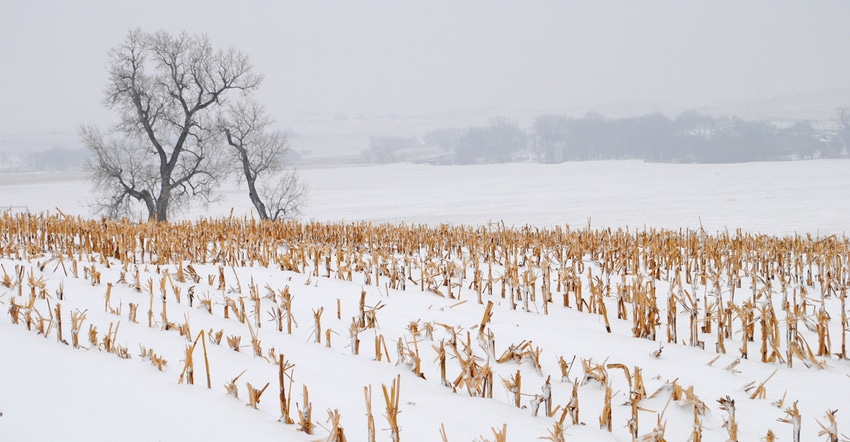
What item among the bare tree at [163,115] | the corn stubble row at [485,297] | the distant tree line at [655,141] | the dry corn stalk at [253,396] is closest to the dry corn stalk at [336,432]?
the corn stubble row at [485,297]

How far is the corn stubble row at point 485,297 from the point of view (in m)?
4.00

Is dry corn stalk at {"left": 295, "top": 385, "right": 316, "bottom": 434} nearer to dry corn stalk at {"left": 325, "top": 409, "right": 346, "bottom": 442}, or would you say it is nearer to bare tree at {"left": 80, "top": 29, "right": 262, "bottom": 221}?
dry corn stalk at {"left": 325, "top": 409, "right": 346, "bottom": 442}

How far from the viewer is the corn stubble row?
400 centimetres

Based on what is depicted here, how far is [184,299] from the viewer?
21.1 ft

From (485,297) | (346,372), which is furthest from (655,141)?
(346,372)

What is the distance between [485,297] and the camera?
759cm

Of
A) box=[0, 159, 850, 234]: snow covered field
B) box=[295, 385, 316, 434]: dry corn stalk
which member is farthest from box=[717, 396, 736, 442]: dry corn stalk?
box=[0, 159, 850, 234]: snow covered field

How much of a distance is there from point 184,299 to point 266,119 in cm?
3089

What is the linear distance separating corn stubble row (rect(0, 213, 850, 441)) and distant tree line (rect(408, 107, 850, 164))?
4107 inches

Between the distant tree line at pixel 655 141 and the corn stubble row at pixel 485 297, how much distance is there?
104317 mm

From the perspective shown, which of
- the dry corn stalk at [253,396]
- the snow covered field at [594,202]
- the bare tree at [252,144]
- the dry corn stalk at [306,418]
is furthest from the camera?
the bare tree at [252,144]

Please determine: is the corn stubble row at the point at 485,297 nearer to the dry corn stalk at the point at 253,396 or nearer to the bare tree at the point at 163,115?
the dry corn stalk at the point at 253,396

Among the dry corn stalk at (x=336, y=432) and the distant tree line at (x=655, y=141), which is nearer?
the dry corn stalk at (x=336, y=432)

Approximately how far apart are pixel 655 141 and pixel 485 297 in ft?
442
